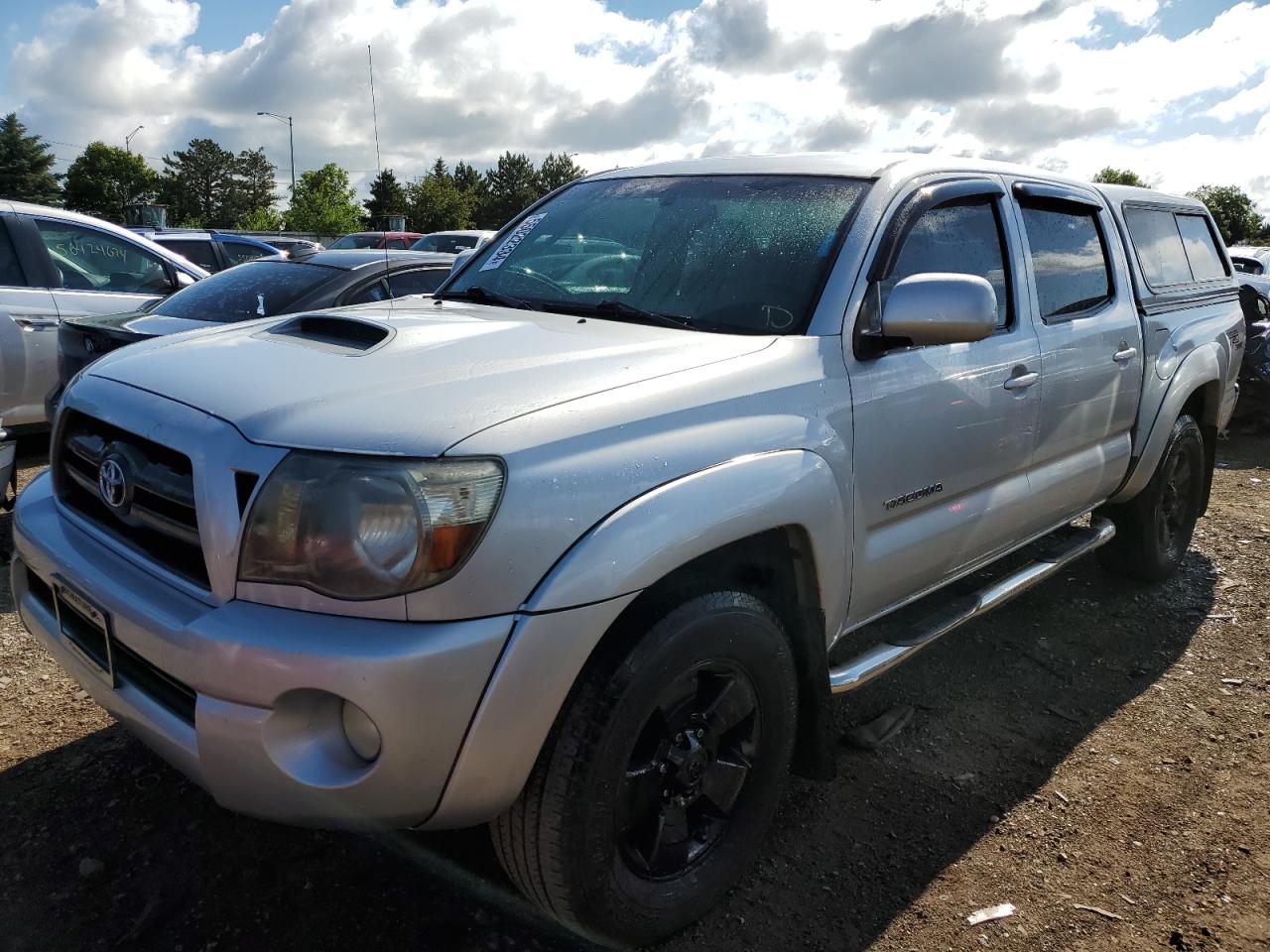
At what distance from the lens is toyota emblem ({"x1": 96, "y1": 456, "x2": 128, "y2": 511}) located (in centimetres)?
212

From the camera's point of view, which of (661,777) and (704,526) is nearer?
(704,526)

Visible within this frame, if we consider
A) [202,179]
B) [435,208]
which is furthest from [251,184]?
[435,208]

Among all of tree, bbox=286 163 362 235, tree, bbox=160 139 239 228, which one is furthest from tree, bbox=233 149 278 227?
tree, bbox=286 163 362 235

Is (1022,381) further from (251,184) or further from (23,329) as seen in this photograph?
(251,184)

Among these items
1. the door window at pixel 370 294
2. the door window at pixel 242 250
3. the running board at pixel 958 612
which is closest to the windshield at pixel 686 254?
the running board at pixel 958 612

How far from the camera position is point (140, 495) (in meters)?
2.11

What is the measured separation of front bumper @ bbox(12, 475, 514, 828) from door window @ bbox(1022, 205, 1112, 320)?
2.56 metres

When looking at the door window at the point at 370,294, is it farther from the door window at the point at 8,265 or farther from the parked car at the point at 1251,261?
the parked car at the point at 1251,261

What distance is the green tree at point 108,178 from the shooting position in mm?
80312

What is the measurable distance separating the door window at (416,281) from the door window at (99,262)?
1.95 m

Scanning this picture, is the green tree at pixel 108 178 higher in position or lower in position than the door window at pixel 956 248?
higher

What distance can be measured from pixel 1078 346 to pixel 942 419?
104 cm

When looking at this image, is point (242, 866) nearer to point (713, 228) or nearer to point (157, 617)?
point (157, 617)

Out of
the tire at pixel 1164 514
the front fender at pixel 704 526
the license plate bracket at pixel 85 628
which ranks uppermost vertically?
the front fender at pixel 704 526
